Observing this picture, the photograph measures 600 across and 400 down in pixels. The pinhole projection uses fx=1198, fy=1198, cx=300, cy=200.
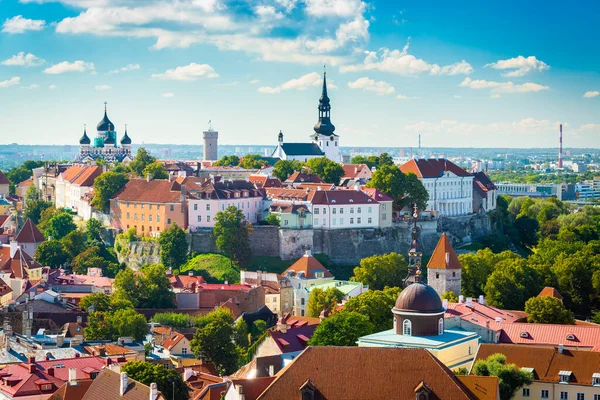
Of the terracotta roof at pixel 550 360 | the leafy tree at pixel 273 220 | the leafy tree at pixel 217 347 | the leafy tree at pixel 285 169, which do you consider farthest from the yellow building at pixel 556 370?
the leafy tree at pixel 285 169

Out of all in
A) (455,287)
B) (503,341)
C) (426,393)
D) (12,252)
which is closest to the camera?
(426,393)

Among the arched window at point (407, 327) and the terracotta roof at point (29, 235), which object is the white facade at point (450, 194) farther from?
the arched window at point (407, 327)

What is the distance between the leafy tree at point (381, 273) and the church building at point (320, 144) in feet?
161

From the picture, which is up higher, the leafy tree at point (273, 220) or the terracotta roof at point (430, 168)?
the terracotta roof at point (430, 168)

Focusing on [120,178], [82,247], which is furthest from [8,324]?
[120,178]

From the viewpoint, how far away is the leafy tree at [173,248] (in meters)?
85.0

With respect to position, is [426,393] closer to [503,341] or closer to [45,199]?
[503,341]

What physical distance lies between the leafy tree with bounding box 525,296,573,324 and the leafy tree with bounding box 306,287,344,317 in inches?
484

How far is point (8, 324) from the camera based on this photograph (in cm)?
6344

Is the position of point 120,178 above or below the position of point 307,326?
above

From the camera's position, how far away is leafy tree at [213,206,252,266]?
279ft

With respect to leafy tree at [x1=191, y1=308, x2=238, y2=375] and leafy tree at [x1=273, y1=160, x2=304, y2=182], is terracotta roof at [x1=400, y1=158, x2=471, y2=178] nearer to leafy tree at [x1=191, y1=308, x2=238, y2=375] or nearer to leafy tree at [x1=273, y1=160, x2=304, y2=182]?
leafy tree at [x1=273, y1=160, x2=304, y2=182]

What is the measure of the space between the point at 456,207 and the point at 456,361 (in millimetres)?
59016

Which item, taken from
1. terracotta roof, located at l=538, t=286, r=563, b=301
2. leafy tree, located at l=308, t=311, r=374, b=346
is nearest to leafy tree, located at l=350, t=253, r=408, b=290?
terracotta roof, located at l=538, t=286, r=563, b=301
